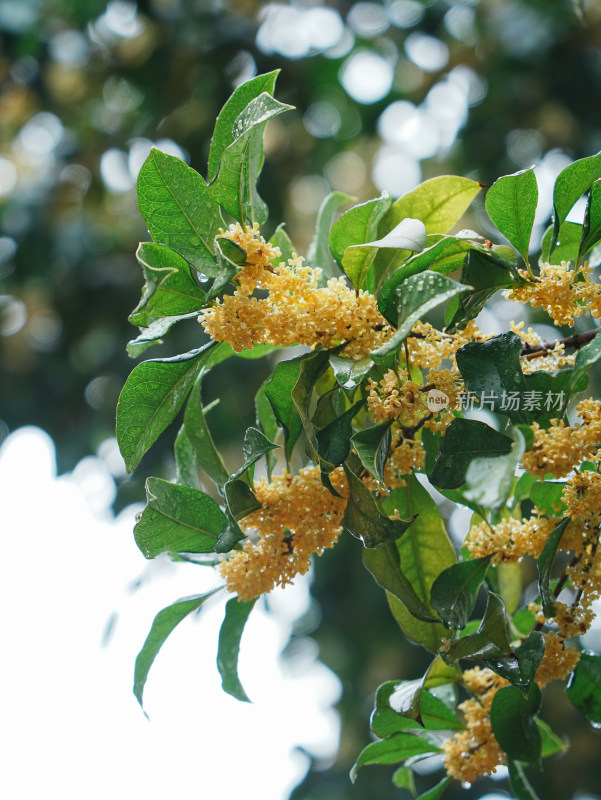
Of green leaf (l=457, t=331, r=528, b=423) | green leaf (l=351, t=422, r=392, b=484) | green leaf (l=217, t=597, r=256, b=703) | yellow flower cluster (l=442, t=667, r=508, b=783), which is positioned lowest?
yellow flower cluster (l=442, t=667, r=508, b=783)

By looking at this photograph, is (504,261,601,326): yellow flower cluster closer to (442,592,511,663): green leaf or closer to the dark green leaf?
the dark green leaf

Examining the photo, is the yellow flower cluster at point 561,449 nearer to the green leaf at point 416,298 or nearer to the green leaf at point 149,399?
the green leaf at point 416,298

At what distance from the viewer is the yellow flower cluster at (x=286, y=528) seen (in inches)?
23.1

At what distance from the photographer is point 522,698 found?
0.62 metres

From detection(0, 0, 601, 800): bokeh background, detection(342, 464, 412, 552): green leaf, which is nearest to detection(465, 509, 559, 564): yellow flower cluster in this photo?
detection(342, 464, 412, 552): green leaf

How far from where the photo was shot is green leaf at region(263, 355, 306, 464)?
23.9 inches

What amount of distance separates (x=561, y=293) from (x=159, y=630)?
1.46 ft

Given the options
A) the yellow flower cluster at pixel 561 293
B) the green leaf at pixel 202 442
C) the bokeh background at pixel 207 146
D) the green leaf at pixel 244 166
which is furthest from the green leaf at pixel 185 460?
the bokeh background at pixel 207 146

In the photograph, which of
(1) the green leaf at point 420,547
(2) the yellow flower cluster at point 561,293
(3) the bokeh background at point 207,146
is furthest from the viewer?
(3) the bokeh background at point 207,146

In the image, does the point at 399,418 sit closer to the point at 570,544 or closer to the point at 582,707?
the point at 570,544

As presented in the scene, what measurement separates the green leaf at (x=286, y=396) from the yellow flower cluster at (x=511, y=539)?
0.17 meters

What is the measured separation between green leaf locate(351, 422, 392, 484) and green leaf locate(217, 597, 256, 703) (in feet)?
0.83

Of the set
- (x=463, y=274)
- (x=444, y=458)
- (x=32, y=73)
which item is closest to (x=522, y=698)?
(x=444, y=458)

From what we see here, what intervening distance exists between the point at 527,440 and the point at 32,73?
2.63m
